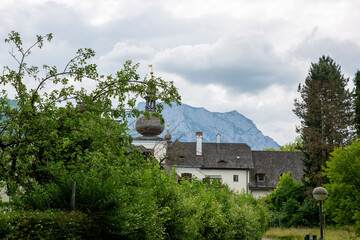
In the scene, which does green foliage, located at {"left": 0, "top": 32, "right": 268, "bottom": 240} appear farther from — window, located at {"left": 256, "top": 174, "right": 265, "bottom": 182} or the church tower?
window, located at {"left": 256, "top": 174, "right": 265, "bottom": 182}

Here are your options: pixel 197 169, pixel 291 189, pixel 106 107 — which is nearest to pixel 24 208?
pixel 106 107

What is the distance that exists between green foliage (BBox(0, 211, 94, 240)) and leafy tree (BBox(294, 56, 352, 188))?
35295mm

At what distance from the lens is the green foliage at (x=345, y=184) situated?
1244 inches

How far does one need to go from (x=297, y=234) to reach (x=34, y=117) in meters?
30.8

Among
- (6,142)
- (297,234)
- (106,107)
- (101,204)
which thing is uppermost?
(106,107)

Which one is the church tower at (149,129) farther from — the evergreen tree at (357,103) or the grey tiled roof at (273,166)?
the evergreen tree at (357,103)

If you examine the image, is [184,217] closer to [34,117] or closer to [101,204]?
[101,204]

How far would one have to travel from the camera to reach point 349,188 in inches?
1246

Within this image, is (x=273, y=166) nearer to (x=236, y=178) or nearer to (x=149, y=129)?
(x=236, y=178)

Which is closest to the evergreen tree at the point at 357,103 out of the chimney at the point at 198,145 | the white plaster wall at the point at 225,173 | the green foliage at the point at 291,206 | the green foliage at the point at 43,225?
the green foliage at the point at 291,206

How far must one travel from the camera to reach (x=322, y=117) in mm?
41844

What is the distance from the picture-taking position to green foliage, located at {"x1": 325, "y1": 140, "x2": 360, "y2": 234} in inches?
1244

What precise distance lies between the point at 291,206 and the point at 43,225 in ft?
133

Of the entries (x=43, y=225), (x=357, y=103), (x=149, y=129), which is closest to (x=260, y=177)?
(x=149, y=129)
